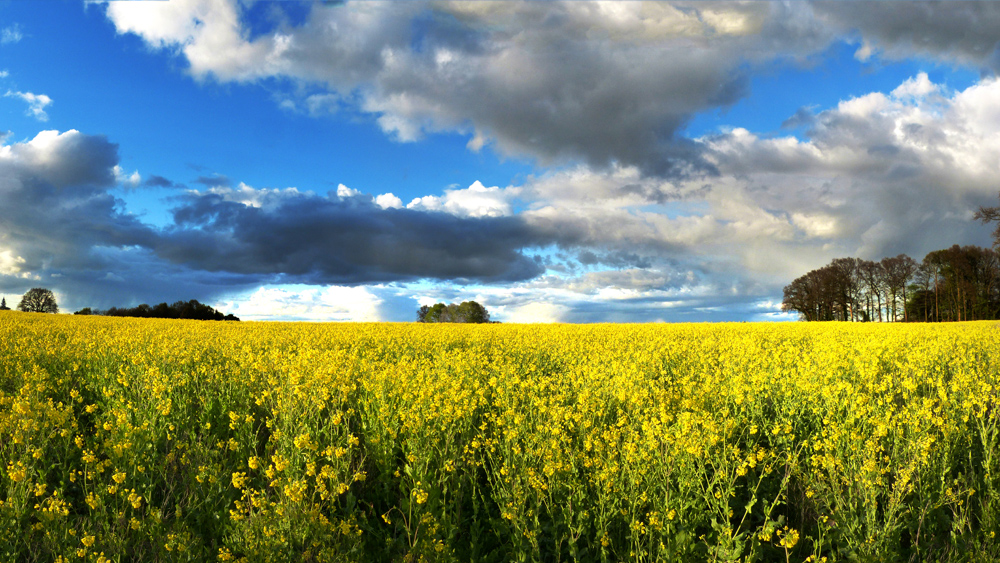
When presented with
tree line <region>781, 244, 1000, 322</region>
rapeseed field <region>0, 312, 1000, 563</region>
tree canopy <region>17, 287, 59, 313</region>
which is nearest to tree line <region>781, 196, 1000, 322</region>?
tree line <region>781, 244, 1000, 322</region>

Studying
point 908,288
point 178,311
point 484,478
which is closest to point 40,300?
point 178,311

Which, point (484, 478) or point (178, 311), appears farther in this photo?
point (178, 311)

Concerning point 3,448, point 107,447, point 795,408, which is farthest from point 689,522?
point 3,448

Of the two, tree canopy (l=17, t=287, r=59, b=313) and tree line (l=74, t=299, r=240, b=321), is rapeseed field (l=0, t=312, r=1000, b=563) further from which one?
tree canopy (l=17, t=287, r=59, b=313)

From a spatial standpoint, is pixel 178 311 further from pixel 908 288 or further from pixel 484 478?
pixel 908 288

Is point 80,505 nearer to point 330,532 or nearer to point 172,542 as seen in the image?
point 172,542

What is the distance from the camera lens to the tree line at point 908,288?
57.4 m

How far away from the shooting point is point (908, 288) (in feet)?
208

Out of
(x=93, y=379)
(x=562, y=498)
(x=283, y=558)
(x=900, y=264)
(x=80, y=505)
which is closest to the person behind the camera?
(x=283, y=558)

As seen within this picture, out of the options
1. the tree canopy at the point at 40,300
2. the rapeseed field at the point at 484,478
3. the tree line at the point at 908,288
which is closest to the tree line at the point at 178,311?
the tree canopy at the point at 40,300

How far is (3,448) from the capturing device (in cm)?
432

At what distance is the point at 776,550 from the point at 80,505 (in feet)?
21.9

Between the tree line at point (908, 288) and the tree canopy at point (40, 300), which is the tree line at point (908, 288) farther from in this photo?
the tree canopy at point (40, 300)

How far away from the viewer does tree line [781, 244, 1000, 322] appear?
57406 millimetres
